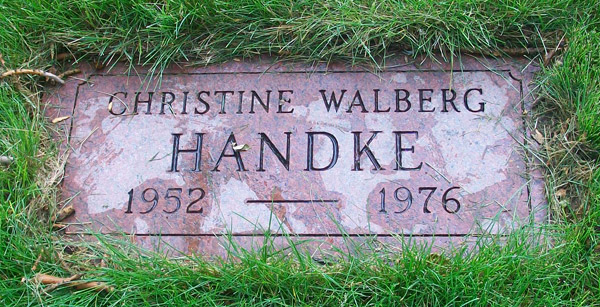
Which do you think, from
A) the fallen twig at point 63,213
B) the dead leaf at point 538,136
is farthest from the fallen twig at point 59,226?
the dead leaf at point 538,136

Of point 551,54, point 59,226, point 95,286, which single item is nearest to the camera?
point 95,286

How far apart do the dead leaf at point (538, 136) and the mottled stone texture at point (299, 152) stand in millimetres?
48

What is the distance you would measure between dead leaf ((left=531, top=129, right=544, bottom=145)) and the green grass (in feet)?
0.11

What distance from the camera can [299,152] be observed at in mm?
3004

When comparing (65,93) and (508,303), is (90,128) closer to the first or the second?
(65,93)

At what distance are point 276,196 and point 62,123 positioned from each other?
989mm

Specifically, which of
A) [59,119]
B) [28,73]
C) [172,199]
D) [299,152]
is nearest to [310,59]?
[299,152]

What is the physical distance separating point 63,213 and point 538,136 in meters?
1.93

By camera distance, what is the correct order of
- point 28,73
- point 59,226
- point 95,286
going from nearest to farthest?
point 95,286, point 59,226, point 28,73

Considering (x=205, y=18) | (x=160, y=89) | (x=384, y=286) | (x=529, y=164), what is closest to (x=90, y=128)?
(x=160, y=89)

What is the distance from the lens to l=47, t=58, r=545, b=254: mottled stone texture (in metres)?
2.88

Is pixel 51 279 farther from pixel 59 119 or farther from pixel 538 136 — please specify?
pixel 538 136

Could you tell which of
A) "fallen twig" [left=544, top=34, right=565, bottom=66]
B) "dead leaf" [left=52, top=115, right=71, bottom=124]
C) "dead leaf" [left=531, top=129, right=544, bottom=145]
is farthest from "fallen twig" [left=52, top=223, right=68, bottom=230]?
"fallen twig" [left=544, top=34, right=565, bottom=66]

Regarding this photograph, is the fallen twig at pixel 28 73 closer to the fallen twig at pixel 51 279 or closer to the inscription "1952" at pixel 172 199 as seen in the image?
the inscription "1952" at pixel 172 199
